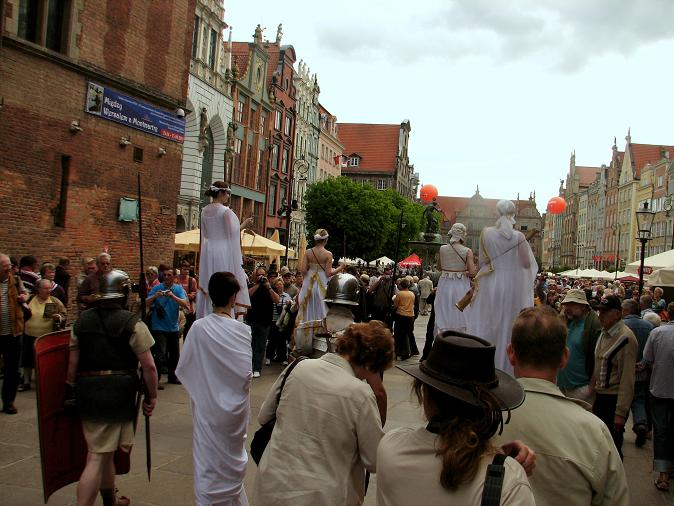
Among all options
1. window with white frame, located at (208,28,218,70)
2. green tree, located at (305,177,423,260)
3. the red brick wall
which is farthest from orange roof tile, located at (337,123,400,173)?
the red brick wall

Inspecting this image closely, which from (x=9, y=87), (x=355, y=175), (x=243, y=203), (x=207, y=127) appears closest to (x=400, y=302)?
(x=9, y=87)

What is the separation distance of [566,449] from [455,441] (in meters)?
0.76

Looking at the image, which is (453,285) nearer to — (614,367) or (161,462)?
(614,367)

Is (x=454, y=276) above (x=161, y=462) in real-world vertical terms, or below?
above

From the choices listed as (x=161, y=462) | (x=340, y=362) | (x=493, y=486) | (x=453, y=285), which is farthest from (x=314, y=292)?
(x=493, y=486)

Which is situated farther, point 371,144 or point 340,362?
point 371,144

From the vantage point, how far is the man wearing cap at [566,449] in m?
2.65

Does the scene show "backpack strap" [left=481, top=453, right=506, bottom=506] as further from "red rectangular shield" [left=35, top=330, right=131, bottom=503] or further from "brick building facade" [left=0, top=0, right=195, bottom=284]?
"brick building facade" [left=0, top=0, right=195, bottom=284]

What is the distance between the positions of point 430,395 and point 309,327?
2.22 m

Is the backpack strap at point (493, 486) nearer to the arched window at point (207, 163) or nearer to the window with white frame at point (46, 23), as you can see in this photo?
the window with white frame at point (46, 23)

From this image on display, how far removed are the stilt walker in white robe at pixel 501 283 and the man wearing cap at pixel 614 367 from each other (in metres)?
0.82

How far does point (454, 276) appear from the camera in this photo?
9352 millimetres

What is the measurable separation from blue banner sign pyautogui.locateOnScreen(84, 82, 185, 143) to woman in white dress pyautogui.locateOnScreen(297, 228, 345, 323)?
35.3ft

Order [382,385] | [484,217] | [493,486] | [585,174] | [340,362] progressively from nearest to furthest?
[493,486], [340,362], [382,385], [585,174], [484,217]
